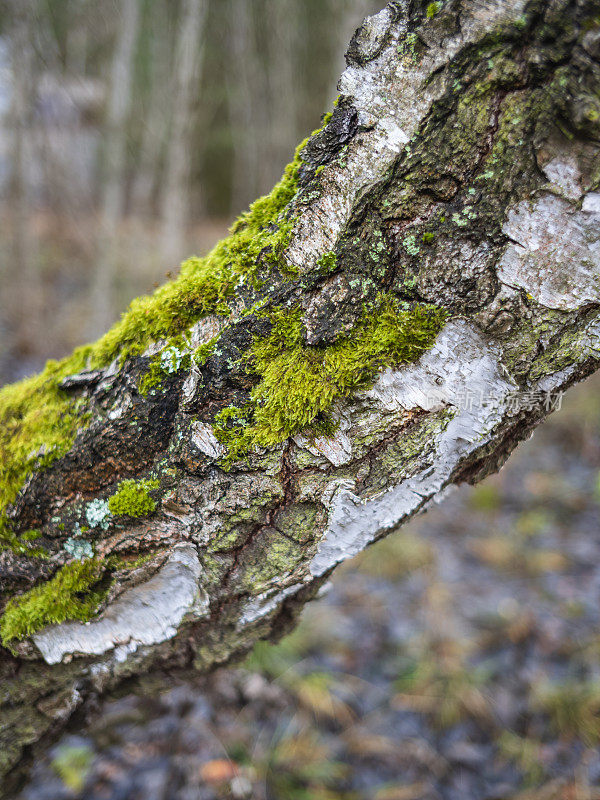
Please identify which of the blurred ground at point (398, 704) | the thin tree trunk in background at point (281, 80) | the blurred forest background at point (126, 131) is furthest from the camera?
the thin tree trunk in background at point (281, 80)

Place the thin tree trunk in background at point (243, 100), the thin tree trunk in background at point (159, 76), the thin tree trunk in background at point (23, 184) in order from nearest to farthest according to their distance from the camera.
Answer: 1. the thin tree trunk in background at point (23, 184)
2. the thin tree trunk in background at point (159, 76)
3. the thin tree trunk in background at point (243, 100)

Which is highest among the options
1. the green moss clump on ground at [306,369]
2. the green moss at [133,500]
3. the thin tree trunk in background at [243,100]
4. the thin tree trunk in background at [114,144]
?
the thin tree trunk in background at [243,100]

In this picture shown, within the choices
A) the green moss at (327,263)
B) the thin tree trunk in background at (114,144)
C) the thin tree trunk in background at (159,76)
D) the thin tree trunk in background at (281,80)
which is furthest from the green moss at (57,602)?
the thin tree trunk in background at (281,80)

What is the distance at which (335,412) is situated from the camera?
0.97 m

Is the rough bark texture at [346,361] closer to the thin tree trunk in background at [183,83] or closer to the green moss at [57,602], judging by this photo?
the green moss at [57,602]

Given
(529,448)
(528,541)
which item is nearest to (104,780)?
(528,541)

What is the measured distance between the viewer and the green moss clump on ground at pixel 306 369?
93cm

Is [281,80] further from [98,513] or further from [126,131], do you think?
[98,513]

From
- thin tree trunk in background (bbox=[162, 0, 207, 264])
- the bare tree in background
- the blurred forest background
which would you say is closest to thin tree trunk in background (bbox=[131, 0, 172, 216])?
the blurred forest background

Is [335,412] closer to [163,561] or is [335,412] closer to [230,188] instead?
[163,561]

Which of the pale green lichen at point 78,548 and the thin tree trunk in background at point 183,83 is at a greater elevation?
the thin tree trunk in background at point 183,83

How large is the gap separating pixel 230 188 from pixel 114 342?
17.6 metres

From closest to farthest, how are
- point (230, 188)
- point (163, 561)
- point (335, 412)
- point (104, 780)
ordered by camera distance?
point (335, 412) → point (163, 561) → point (104, 780) → point (230, 188)

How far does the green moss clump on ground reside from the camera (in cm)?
93
